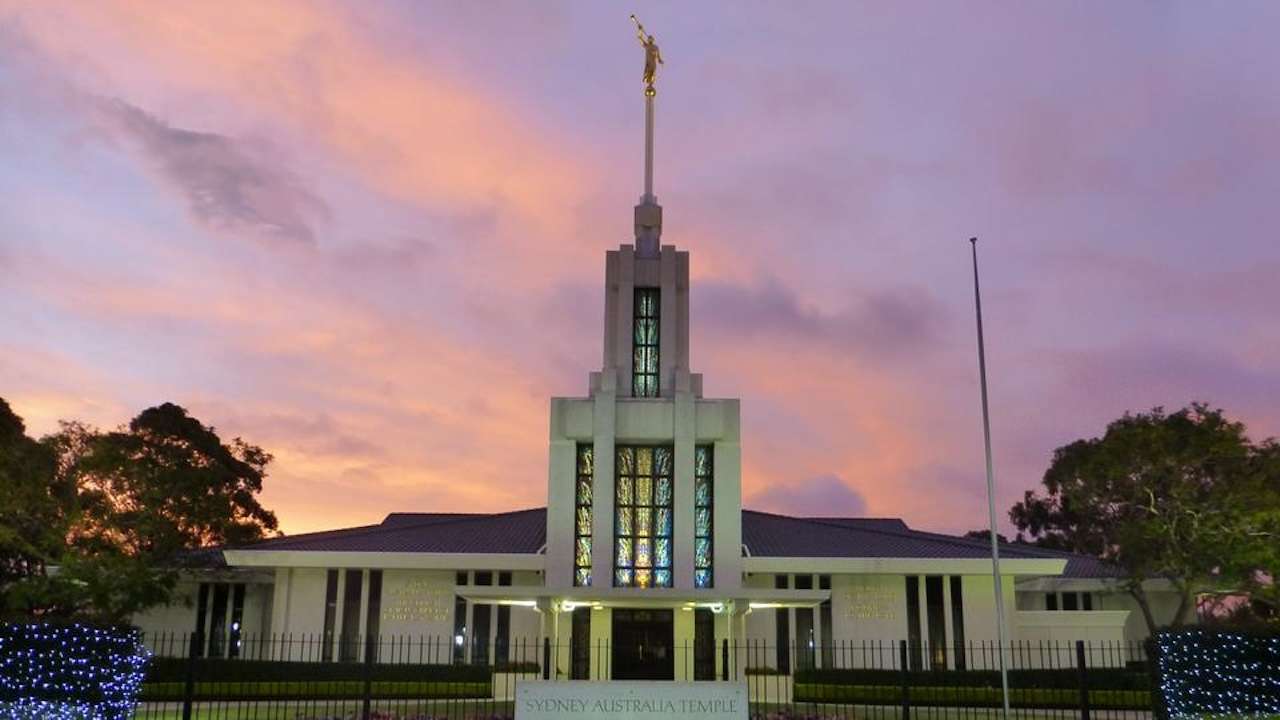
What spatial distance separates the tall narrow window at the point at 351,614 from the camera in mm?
39781

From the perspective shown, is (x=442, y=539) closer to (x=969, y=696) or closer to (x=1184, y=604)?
(x=969, y=696)

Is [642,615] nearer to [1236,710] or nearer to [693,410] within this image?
[693,410]

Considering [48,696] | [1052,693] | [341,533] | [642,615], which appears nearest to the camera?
[48,696]

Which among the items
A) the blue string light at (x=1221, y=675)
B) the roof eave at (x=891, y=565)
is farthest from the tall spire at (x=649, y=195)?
the blue string light at (x=1221, y=675)

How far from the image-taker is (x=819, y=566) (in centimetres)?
3909

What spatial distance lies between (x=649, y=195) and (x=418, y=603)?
1691cm

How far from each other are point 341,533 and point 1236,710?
31350mm

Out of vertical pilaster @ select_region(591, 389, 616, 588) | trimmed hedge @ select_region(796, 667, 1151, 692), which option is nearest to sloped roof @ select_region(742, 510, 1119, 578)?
trimmed hedge @ select_region(796, 667, 1151, 692)

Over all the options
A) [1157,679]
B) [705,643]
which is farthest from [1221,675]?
[705,643]

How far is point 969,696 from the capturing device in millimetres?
34250

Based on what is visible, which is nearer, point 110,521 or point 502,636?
point 502,636

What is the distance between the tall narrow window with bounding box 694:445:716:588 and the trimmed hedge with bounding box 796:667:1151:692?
14.6 feet

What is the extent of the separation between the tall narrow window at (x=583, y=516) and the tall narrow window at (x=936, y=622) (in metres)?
12.3

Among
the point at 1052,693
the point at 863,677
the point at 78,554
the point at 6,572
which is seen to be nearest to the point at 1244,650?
the point at 1052,693
